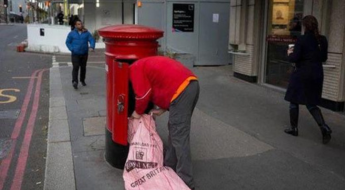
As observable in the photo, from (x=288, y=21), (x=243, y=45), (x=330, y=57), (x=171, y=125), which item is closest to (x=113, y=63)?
(x=171, y=125)

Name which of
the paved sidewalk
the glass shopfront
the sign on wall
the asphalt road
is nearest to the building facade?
the glass shopfront

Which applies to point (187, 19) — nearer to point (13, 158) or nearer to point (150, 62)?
point (13, 158)

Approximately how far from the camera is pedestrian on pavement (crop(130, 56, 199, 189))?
3.79 metres

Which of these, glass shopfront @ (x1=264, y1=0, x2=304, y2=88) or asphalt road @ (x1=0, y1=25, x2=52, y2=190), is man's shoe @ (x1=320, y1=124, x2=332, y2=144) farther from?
asphalt road @ (x1=0, y1=25, x2=52, y2=190)

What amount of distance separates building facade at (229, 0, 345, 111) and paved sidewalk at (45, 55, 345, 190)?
2.09ft

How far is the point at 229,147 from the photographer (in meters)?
5.47

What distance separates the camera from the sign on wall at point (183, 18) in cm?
1354

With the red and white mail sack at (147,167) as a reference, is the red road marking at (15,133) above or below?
below

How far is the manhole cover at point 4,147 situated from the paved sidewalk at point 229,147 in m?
0.60

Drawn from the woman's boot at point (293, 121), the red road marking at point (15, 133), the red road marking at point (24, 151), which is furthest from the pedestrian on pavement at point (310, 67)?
the red road marking at point (15, 133)

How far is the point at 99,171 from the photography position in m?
4.67

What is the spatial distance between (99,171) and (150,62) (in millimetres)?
1535

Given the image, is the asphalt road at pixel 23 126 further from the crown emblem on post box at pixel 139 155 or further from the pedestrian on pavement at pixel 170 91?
the pedestrian on pavement at pixel 170 91

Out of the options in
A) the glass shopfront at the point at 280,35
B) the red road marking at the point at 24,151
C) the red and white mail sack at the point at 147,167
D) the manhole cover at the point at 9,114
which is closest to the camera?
the red and white mail sack at the point at 147,167
